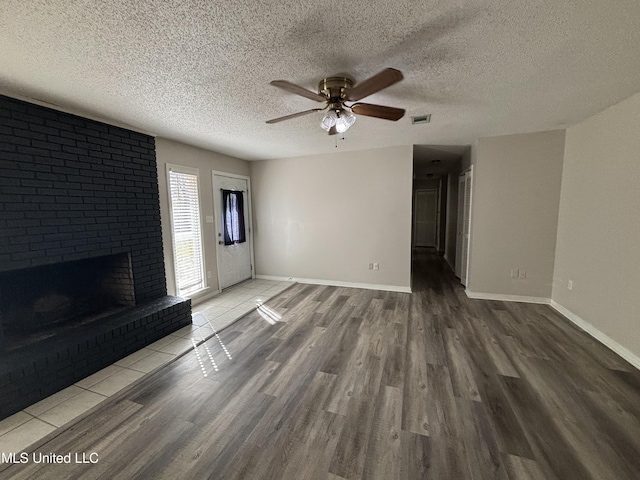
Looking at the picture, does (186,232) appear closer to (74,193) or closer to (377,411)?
(74,193)

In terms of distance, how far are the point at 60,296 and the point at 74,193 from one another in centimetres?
106

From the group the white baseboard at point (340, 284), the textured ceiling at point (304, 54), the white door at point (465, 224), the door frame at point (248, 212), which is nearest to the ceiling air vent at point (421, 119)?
the textured ceiling at point (304, 54)

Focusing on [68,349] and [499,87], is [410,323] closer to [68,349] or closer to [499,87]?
[499,87]

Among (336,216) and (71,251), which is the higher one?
(336,216)

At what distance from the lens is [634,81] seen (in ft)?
6.92

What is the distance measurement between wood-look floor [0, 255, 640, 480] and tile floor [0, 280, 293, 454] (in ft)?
0.45

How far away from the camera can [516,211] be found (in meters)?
3.77

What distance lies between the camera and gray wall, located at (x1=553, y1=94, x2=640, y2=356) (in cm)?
238

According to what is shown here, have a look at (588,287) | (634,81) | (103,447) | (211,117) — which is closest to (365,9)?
(211,117)

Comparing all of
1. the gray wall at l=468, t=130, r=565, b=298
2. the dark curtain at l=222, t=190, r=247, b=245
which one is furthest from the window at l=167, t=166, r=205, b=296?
the gray wall at l=468, t=130, r=565, b=298

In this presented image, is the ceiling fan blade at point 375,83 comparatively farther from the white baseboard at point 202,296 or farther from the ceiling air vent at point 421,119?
the white baseboard at point 202,296

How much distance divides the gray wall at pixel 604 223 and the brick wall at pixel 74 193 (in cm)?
509

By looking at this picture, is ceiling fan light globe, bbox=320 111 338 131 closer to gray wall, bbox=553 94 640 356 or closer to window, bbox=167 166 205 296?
window, bbox=167 166 205 296

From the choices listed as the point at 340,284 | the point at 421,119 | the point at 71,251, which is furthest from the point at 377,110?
the point at 340,284
